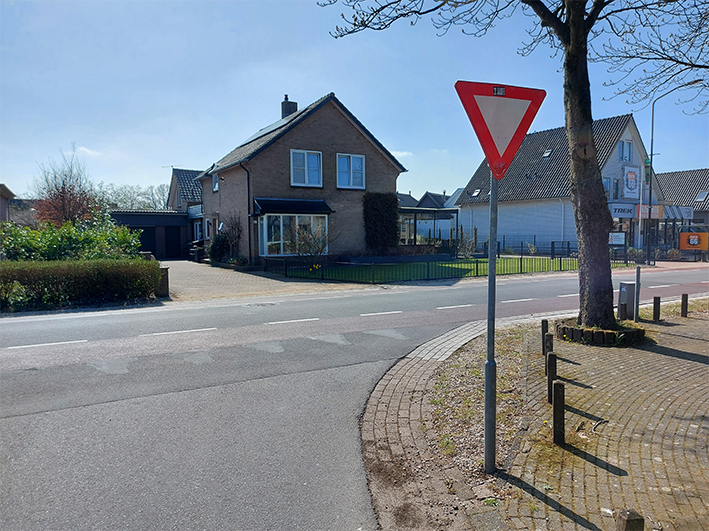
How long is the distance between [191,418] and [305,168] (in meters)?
21.4

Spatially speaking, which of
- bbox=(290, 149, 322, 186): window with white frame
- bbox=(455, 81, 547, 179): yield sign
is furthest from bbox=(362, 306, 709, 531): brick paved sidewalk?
bbox=(290, 149, 322, 186): window with white frame

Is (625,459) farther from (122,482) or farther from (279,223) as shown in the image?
(279,223)

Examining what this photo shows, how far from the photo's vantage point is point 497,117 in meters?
3.70

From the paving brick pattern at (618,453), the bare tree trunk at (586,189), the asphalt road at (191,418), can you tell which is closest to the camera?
the paving brick pattern at (618,453)

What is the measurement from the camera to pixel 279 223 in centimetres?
2423

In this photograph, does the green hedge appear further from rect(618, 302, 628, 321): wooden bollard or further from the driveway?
rect(618, 302, 628, 321): wooden bollard

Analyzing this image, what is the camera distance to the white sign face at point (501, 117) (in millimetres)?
3676

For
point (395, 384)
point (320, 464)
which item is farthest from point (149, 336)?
point (320, 464)

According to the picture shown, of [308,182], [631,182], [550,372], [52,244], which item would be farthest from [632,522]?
[631,182]

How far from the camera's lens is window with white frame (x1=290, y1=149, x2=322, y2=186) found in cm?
2508

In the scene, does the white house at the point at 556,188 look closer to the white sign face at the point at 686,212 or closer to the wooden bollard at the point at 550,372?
the white sign face at the point at 686,212

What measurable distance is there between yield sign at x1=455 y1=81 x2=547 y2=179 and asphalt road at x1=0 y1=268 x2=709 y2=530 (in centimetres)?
263

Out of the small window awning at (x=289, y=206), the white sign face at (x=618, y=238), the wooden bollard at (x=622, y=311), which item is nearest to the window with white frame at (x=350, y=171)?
the small window awning at (x=289, y=206)

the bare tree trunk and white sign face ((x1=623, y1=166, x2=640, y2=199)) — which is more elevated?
white sign face ((x1=623, y1=166, x2=640, y2=199))
